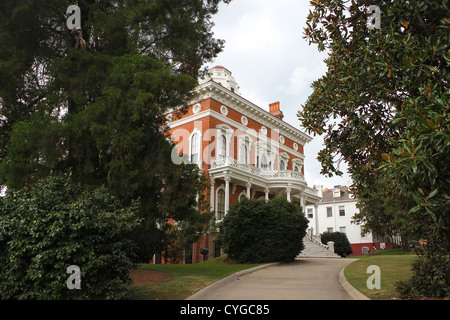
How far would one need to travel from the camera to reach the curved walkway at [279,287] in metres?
8.55

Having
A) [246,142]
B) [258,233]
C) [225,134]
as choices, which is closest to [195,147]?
[225,134]

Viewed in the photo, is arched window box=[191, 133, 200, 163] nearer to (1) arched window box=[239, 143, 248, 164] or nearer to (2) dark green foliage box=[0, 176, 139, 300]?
(1) arched window box=[239, 143, 248, 164]

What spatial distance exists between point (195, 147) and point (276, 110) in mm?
11105

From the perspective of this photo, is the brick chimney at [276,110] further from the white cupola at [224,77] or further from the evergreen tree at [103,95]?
the evergreen tree at [103,95]

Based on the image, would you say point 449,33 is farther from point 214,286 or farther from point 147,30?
point 147,30

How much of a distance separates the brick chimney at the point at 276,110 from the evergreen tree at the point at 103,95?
22.4 meters

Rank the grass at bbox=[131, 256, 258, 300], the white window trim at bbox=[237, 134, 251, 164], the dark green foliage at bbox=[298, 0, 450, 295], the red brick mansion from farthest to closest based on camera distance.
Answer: the white window trim at bbox=[237, 134, 251, 164], the red brick mansion, the grass at bbox=[131, 256, 258, 300], the dark green foliage at bbox=[298, 0, 450, 295]

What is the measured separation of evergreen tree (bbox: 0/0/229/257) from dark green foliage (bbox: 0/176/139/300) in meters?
2.67

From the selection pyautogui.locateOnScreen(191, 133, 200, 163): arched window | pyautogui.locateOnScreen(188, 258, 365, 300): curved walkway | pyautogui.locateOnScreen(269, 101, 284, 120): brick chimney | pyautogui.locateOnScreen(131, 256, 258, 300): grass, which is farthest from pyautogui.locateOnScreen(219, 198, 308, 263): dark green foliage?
pyautogui.locateOnScreen(269, 101, 284, 120): brick chimney

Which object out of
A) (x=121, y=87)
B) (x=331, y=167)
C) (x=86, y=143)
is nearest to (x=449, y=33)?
(x=331, y=167)

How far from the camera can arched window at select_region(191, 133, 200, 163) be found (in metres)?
28.5

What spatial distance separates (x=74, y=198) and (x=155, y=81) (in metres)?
4.34
